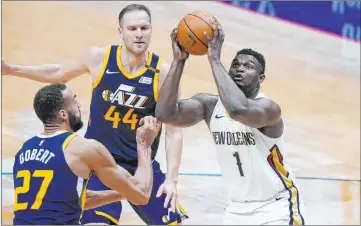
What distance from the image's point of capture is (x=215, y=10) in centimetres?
1340

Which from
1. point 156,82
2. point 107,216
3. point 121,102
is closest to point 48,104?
point 121,102

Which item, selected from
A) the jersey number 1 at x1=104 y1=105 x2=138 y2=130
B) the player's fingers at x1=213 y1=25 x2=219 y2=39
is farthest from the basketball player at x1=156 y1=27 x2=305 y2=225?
the jersey number 1 at x1=104 y1=105 x2=138 y2=130

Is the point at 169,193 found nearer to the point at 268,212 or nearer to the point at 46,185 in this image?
the point at 268,212

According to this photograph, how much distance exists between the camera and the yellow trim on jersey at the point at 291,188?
5516 mm

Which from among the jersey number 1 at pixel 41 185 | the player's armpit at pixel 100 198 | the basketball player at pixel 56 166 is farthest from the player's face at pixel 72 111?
the player's armpit at pixel 100 198

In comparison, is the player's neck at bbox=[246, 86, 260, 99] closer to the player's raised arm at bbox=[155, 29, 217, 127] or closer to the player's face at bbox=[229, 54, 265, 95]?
the player's face at bbox=[229, 54, 265, 95]

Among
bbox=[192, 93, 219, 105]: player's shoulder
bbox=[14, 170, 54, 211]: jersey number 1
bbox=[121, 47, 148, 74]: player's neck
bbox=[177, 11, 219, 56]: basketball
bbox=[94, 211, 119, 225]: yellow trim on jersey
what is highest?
bbox=[177, 11, 219, 56]: basketball

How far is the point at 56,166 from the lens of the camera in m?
4.87

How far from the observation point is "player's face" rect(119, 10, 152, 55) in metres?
6.42

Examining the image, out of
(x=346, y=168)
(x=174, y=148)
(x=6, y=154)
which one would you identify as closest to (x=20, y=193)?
(x=174, y=148)

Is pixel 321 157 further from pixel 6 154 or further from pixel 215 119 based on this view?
pixel 215 119

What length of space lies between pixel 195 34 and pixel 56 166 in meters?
1.18

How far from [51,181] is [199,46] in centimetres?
124

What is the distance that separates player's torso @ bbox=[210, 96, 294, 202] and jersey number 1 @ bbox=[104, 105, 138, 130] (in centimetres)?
109
